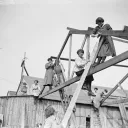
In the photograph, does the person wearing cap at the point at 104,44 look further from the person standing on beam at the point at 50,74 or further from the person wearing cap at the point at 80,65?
the person standing on beam at the point at 50,74

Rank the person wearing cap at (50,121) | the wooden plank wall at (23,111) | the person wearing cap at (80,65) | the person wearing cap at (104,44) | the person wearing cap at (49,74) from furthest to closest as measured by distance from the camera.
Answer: the wooden plank wall at (23,111) → the person wearing cap at (49,74) → the person wearing cap at (80,65) → the person wearing cap at (104,44) → the person wearing cap at (50,121)

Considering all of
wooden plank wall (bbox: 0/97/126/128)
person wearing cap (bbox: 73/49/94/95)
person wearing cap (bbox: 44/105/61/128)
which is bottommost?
person wearing cap (bbox: 44/105/61/128)

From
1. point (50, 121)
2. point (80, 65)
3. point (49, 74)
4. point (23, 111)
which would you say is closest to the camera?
point (50, 121)

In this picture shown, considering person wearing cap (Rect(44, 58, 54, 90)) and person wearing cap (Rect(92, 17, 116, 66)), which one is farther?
person wearing cap (Rect(44, 58, 54, 90))

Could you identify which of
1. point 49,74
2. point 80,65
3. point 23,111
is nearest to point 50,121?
point 80,65

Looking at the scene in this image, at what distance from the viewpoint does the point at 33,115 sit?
13914mm

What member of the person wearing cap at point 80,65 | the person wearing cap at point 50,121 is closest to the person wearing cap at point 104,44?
the person wearing cap at point 80,65

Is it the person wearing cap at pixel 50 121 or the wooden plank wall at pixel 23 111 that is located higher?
the wooden plank wall at pixel 23 111

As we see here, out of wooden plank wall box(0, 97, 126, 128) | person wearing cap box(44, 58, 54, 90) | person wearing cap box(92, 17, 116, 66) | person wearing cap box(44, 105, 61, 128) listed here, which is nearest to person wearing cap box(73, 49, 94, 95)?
person wearing cap box(92, 17, 116, 66)

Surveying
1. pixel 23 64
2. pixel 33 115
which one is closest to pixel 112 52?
pixel 33 115

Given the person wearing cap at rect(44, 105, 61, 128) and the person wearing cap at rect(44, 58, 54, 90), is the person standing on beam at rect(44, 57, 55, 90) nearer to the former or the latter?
the person wearing cap at rect(44, 58, 54, 90)

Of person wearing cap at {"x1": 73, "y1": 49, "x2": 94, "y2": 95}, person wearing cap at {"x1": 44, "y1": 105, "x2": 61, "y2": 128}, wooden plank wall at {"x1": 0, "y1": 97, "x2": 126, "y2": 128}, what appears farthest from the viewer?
wooden plank wall at {"x1": 0, "y1": 97, "x2": 126, "y2": 128}

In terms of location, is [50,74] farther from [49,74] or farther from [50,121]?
[50,121]

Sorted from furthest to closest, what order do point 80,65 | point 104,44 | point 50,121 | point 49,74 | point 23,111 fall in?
point 23,111, point 49,74, point 80,65, point 104,44, point 50,121
